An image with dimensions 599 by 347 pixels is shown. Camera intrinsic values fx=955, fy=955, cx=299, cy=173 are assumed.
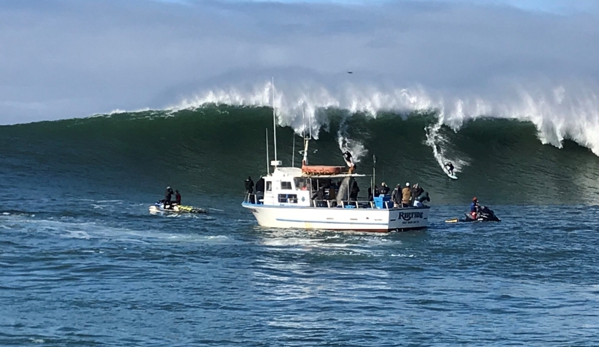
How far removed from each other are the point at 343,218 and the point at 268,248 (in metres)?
5.26

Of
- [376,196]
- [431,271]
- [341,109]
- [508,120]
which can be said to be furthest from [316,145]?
[431,271]

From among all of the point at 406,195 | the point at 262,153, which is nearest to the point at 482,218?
the point at 406,195

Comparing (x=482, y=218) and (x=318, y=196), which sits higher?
(x=318, y=196)

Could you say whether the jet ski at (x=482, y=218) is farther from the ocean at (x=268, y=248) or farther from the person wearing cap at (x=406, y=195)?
the person wearing cap at (x=406, y=195)

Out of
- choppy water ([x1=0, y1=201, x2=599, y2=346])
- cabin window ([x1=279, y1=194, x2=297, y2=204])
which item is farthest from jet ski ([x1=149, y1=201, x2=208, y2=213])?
cabin window ([x1=279, y1=194, x2=297, y2=204])

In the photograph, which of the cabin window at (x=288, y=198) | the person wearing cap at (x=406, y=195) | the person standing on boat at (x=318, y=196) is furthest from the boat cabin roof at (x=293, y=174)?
the person wearing cap at (x=406, y=195)

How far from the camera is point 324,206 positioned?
3050 cm

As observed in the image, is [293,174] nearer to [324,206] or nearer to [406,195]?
[324,206]

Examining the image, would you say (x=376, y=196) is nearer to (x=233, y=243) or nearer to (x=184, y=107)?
(x=233, y=243)

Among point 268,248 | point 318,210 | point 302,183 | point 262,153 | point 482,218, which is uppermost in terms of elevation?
point 262,153

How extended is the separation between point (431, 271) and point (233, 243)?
6.88 meters

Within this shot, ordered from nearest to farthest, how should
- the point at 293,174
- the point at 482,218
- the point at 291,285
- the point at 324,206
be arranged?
the point at 291,285, the point at 324,206, the point at 293,174, the point at 482,218

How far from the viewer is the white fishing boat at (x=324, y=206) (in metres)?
29.6

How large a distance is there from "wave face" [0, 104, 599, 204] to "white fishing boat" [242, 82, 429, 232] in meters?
10.6
